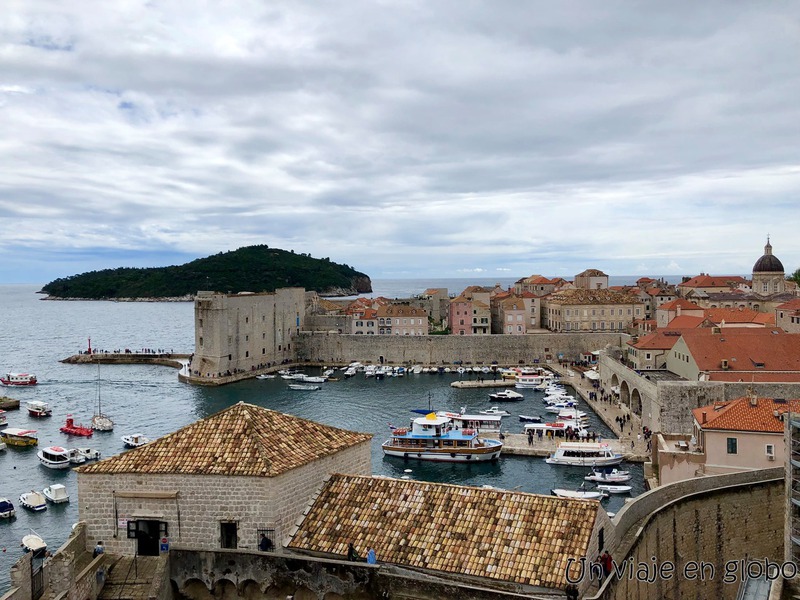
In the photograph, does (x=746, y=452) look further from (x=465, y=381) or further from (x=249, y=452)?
(x=465, y=381)

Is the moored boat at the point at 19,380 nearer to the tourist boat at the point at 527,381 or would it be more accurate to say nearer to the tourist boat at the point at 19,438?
the tourist boat at the point at 19,438

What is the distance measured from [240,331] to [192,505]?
5229 cm

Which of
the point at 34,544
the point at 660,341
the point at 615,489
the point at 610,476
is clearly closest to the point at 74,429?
the point at 34,544

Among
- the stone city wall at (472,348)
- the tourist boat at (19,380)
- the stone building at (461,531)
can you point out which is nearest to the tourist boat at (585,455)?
the stone building at (461,531)

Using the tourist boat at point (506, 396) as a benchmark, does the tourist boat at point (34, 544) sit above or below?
below

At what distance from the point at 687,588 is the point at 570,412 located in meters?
27.0

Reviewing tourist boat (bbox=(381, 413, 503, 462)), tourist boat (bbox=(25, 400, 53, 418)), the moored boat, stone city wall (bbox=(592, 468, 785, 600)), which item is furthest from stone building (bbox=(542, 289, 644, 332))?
stone city wall (bbox=(592, 468, 785, 600))

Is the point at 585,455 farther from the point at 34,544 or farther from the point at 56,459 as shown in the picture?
the point at 56,459

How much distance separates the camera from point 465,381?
58.5 metres

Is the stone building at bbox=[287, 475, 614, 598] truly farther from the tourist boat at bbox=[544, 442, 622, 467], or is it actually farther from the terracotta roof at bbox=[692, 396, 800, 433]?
the tourist boat at bbox=[544, 442, 622, 467]

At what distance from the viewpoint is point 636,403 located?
40.7 metres

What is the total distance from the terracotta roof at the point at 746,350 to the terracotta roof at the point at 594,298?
33.5m

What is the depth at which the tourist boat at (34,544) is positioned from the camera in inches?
890

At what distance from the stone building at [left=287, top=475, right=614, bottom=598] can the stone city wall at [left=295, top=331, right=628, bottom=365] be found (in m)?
55.8
